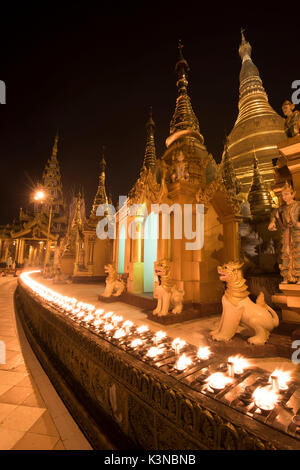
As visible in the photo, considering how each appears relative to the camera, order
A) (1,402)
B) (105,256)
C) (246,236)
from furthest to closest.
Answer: (105,256), (246,236), (1,402)

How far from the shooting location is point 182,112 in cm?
895

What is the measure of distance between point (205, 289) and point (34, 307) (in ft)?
17.5

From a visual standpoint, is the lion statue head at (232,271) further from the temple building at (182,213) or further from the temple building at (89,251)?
the temple building at (89,251)

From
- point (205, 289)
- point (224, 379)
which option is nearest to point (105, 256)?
point (205, 289)

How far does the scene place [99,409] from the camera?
259 cm

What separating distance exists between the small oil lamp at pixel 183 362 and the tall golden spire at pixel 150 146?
10.8 meters

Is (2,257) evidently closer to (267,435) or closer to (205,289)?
(205,289)

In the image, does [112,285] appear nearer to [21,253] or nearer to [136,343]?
[136,343]

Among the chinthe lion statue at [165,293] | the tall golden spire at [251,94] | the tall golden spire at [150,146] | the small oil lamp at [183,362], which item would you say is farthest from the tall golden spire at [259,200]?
the tall golden spire at [251,94]

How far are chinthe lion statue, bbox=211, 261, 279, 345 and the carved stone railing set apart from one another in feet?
6.48

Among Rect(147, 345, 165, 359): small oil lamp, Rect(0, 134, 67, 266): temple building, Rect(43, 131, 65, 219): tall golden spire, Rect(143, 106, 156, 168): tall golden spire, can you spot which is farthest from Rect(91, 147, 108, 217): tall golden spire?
Rect(43, 131, 65, 219): tall golden spire

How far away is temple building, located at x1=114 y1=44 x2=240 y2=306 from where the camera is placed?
657 centimetres

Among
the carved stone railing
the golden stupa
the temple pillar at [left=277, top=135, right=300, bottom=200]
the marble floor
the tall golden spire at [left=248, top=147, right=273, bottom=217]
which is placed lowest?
the marble floor

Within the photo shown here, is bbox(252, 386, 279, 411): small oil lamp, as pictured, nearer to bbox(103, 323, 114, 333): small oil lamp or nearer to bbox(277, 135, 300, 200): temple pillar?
bbox(103, 323, 114, 333): small oil lamp
